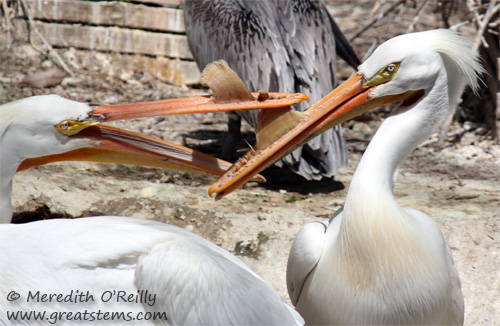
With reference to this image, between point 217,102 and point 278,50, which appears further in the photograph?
point 278,50

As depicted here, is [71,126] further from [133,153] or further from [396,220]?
[396,220]

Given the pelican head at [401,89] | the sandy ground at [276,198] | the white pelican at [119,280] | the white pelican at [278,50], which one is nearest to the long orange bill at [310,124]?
the pelican head at [401,89]

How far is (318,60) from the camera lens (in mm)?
4203

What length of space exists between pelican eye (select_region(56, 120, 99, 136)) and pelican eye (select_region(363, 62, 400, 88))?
93 centimetres

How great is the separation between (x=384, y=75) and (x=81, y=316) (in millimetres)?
1222

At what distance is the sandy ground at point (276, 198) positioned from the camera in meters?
2.95

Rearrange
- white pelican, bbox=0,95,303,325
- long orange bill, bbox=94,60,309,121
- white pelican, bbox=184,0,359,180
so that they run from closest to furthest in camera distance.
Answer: white pelican, bbox=0,95,303,325 < long orange bill, bbox=94,60,309,121 < white pelican, bbox=184,0,359,180

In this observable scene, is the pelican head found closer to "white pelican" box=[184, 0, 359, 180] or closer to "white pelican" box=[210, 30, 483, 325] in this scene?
"white pelican" box=[210, 30, 483, 325]

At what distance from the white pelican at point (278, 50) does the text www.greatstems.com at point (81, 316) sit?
2039 mm

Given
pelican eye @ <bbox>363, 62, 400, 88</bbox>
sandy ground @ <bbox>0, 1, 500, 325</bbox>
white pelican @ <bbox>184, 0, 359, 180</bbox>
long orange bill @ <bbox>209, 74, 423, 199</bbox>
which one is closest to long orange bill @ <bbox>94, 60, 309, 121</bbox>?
long orange bill @ <bbox>209, 74, 423, 199</bbox>

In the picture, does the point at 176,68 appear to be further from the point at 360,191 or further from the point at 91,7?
the point at 360,191

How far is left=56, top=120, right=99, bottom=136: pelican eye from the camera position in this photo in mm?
2064

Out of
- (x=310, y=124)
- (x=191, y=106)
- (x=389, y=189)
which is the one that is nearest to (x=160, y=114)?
(x=191, y=106)

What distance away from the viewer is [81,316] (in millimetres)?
1764
